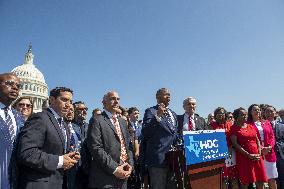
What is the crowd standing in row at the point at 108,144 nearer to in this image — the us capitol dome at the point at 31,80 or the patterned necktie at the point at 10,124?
the patterned necktie at the point at 10,124

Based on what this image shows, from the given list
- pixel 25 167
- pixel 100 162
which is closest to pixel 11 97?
pixel 25 167

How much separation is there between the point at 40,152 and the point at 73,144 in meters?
1.27

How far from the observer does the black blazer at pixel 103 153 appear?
4.60 meters

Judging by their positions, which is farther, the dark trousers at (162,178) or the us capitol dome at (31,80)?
the us capitol dome at (31,80)

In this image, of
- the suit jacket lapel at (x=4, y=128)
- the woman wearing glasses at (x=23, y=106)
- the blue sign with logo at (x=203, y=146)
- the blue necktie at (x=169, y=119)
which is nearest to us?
the suit jacket lapel at (x=4, y=128)

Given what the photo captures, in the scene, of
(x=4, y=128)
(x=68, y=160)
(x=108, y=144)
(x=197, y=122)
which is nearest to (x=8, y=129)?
(x=4, y=128)

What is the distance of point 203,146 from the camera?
5176 mm

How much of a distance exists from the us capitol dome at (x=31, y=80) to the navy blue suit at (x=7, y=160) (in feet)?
367

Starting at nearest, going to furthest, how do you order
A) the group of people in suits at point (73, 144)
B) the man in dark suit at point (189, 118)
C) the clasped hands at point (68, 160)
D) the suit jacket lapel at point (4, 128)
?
the suit jacket lapel at point (4, 128)
the group of people in suits at point (73, 144)
the clasped hands at point (68, 160)
the man in dark suit at point (189, 118)

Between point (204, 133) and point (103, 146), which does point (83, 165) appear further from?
point (204, 133)

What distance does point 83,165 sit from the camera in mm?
5117

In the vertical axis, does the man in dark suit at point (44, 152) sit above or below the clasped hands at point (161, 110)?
below

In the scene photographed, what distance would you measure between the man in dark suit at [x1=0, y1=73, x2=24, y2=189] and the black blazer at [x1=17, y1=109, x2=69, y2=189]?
103 mm

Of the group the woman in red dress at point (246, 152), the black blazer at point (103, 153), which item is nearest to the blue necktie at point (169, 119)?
the black blazer at point (103, 153)
